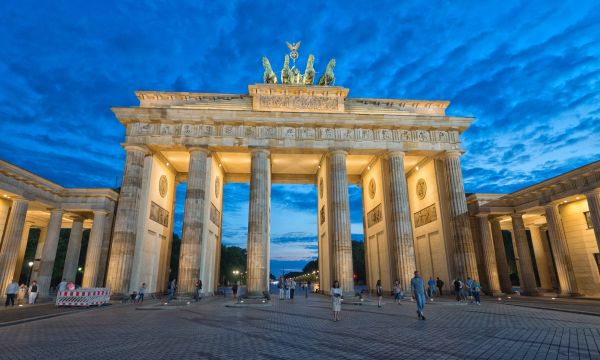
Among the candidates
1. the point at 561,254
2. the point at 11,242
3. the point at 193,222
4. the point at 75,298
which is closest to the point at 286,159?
the point at 193,222

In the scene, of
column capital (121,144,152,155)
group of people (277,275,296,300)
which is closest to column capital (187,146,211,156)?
column capital (121,144,152,155)

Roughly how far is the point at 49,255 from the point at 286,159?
21.6 m

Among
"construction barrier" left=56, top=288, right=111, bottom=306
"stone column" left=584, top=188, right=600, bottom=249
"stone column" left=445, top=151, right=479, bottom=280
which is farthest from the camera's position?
"stone column" left=445, top=151, right=479, bottom=280

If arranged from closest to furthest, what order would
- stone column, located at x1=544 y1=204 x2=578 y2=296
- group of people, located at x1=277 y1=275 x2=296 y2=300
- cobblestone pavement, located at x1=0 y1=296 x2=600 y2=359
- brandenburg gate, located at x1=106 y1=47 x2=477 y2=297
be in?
cobblestone pavement, located at x1=0 y1=296 x2=600 y2=359 < stone column, located at x1=544 y1=204 x2=578 y2=296 < brandenburg gate, located at x1=106 y1=47 x2=477 y2=297 < group of people, located at x1=277 y1=275 x2=296 y2=300

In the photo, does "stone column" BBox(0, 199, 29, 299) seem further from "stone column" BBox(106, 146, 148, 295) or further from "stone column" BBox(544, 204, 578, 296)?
"stone column" BBox(544, 204, 578, 296)

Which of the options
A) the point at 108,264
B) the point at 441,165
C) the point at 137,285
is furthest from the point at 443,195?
the point at 108,264

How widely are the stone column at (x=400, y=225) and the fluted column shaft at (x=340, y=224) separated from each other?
3.76m

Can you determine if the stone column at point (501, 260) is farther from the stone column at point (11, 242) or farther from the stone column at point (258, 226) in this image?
the stone column at point (11, 242)

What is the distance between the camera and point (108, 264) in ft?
82.3

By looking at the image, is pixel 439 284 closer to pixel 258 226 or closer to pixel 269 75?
pixel 258 226

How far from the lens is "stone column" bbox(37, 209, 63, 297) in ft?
84.7

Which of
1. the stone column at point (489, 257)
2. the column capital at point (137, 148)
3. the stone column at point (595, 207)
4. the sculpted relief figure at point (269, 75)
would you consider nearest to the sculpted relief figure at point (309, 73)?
the sculpted relief figure at point (269, 75)

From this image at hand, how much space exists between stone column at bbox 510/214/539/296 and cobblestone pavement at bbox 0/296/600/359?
17.2 metres

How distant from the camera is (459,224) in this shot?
85.1ft
